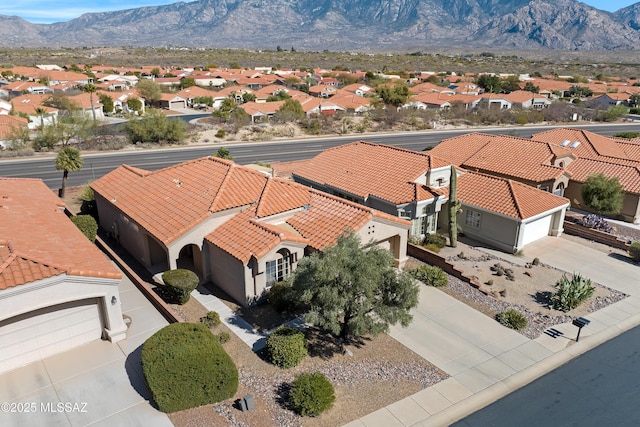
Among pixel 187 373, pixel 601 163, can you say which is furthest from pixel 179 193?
pixel 601 163

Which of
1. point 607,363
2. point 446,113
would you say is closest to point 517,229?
point 607,363

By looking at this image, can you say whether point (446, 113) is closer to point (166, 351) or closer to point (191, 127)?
point (191, 127)

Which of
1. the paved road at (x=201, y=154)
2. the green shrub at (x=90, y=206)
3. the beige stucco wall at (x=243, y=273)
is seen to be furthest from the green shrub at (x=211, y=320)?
the paved road at (x=201, y=154)

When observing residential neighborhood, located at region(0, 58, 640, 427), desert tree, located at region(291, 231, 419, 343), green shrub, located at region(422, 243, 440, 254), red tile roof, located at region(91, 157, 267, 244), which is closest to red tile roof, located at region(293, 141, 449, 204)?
residential neighborhood, located at region(0, 58, 640, 427)

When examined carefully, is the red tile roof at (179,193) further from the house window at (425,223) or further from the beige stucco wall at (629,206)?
the beige stucco wall at (629,206)

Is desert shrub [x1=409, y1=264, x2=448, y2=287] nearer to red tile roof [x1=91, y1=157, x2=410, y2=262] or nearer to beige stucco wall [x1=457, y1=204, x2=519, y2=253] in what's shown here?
red tile roof [x1=91, y1=157, x2=410, y2=262]

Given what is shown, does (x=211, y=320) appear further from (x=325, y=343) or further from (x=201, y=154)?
(x=201, y=154)
